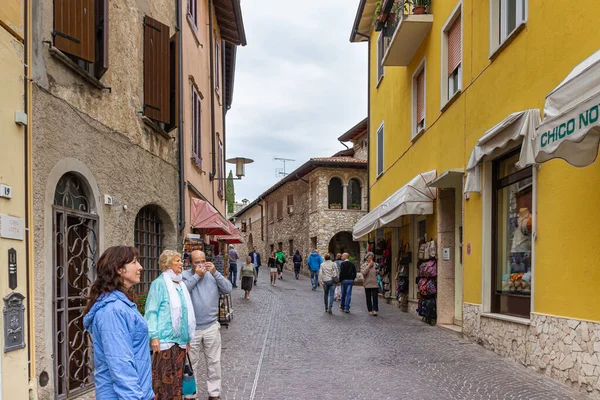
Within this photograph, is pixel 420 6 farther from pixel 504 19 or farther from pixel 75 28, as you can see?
pixel 75 28

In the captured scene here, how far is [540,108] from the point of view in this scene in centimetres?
745

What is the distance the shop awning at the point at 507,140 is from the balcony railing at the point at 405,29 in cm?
486

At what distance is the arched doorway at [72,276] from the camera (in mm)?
5973

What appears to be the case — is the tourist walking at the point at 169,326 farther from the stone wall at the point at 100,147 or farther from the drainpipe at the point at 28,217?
the stone wall at the point at 100,147

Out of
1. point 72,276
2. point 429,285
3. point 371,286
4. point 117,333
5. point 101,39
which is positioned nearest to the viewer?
point 117,333

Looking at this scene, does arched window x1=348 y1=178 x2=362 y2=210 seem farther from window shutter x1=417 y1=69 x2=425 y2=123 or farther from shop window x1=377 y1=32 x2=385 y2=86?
window shutter x1=417 y1=69 x2=425 y2=123

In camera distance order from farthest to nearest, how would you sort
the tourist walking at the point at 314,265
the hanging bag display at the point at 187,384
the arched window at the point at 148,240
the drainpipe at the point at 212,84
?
1. the tourist walking at the point at 314,265
2. the drainpipe at the point at 212,84
3. the arched window at the point at 148,240
4. the hanging bag display at the point at 187,384

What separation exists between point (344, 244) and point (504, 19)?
2390 cm

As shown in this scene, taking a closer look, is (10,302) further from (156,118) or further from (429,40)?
(429,40)

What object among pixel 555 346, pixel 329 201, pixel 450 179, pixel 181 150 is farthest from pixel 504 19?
pixel 329 201

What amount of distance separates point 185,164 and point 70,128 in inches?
218

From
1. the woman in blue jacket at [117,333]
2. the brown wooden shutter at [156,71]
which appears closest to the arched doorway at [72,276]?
the brown wooden shutter at [156,71]

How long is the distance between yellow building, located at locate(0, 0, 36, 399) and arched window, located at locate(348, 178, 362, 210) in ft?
89.7

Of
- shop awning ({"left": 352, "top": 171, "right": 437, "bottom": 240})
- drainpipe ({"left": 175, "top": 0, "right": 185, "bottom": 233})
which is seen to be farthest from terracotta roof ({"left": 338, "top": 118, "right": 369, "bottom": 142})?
drainpipe ({"left": 175, "top": 0, "right": 185, "bottom": 233})
